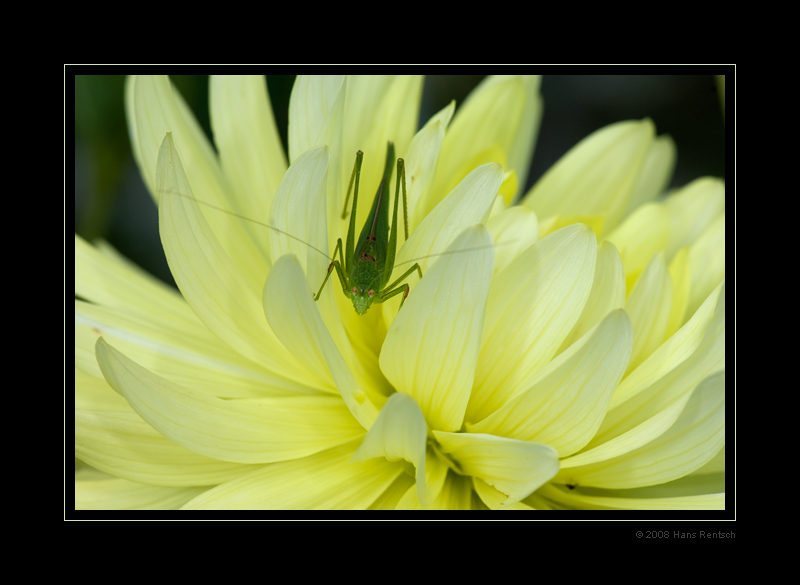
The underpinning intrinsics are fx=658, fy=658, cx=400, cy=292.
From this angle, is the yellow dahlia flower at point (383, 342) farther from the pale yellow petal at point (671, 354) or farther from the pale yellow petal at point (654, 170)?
the pale yellow petal at point (654, 170)

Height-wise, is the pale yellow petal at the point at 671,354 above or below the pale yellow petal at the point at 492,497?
above

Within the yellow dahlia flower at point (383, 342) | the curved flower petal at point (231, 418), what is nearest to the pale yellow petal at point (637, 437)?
the yellow dahlia flower at point (383, 342)

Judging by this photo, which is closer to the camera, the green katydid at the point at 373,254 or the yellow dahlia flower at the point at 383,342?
the yellow dahlia flower at the point at 383,342

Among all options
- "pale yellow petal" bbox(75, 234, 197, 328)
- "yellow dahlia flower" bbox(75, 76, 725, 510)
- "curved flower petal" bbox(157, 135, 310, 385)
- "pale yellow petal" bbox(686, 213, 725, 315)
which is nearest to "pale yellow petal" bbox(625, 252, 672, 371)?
"yellow dahlia flower" bbox(75, 76, 725, 510)

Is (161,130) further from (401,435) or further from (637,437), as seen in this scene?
(637,437)

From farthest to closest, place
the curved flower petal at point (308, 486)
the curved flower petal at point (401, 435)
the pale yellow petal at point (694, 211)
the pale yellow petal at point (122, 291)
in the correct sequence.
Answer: the pale yellow petal at point (694, 211), the pale yellow petal at point (122, 291), the curved flower petal at point (308, 486), the curved flower petal at point (401, 435)
